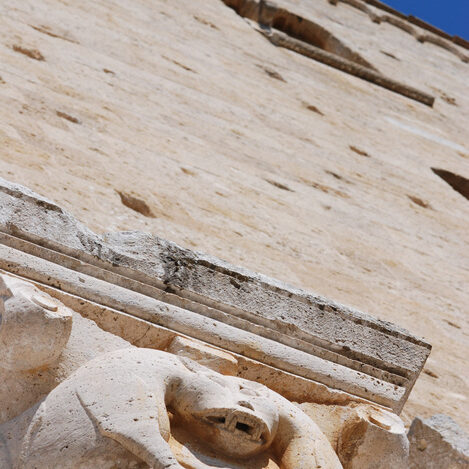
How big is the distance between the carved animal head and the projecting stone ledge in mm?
281

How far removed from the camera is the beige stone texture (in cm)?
279

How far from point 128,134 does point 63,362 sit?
72.2 inches

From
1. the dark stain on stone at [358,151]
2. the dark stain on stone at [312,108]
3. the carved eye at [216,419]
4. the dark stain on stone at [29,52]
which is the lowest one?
the dark stain on stone at [358,151]

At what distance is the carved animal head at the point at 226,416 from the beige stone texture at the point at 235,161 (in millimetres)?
873

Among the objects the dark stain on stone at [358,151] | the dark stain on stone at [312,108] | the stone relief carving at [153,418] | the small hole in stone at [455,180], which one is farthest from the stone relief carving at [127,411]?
the small hole in stone at [455,180]

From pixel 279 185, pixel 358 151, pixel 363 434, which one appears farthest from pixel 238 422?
pixel 358 151

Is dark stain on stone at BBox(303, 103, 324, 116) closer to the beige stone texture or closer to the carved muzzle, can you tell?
the beige stone texture

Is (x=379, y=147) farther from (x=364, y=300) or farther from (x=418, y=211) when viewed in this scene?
(x=364, y=300)

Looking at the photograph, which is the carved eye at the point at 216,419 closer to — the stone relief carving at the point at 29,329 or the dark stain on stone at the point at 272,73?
the stone relief carving at the point at 29,329

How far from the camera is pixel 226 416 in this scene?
1.59 m

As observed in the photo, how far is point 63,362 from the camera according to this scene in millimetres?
1688

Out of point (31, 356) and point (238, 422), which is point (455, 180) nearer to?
point (238, 422)

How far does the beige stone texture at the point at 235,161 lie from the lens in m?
2.79

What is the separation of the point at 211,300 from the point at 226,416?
45 cm
